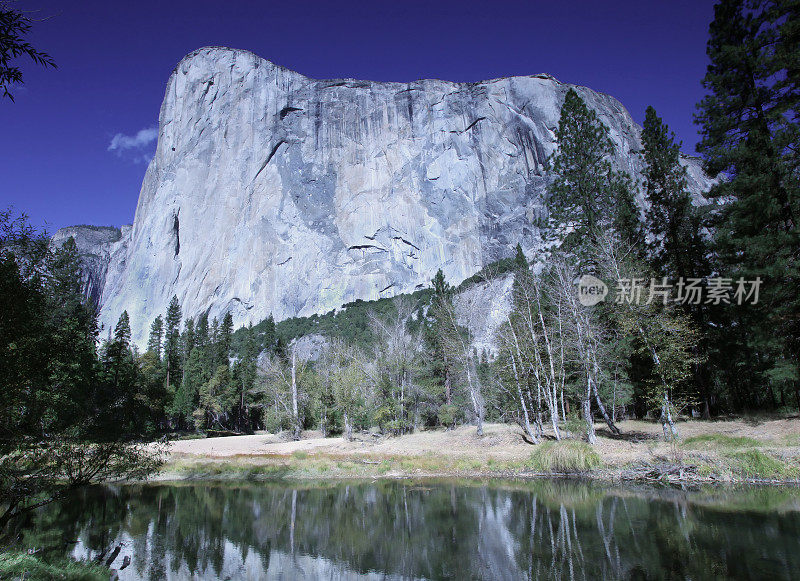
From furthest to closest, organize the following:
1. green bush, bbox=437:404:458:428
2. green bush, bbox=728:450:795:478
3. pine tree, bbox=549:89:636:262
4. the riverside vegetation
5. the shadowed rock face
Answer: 1. the shadowed rock face
2. green bush, bbox=437:404:458:428
3. pine tree, bbox=549:89:636:262
4. green bush, bbox=728:450:795:478
5. the riverside vegetation

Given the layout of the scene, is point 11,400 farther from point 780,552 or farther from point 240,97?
point 240,97

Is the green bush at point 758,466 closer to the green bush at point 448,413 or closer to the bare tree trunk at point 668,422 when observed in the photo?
the bare tree trunk at point 668,422

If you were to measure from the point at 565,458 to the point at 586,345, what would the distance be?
22.2 ft

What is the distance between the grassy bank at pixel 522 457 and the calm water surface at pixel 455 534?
154 cm

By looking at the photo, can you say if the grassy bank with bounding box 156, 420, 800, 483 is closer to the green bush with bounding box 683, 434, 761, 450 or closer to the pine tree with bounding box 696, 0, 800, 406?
the green bush with bounding box 683, 434, 761, 450

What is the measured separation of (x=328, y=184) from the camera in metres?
110

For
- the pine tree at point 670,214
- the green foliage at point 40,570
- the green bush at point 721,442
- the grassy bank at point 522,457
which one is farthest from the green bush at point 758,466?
the green foliage at point 40,570

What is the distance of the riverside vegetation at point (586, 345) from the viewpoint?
1174cm

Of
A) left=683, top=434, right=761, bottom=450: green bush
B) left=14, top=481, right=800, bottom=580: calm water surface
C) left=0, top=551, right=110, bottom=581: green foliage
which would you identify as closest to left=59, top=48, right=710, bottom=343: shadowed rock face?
left=683, top=434, right=761, bottom=450: green bush

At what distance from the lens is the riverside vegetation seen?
462 inches

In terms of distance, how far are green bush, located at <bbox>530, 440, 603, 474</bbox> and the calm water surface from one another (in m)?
1.52

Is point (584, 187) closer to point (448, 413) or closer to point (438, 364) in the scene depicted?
point (448, 413)

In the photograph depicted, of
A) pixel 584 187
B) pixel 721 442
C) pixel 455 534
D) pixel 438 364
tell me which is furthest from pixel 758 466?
pixel 438 364

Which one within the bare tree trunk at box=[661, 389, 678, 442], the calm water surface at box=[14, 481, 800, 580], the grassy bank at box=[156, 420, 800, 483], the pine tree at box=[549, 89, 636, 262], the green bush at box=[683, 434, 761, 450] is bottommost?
the calm water surface at box=[14, 481, 800, 580]
